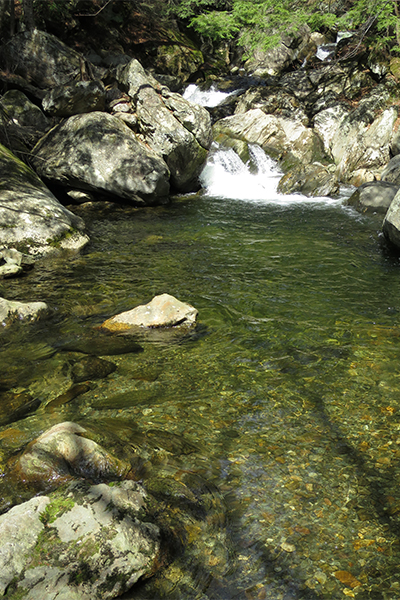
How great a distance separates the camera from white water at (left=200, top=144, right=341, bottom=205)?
48.8ft

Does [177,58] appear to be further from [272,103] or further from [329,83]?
[329,83]

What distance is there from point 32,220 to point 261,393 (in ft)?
21.9

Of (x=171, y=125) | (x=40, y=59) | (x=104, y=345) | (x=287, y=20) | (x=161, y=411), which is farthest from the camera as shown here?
(x=287, y=20)

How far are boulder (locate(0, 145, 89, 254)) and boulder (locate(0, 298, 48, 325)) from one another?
2809 mm

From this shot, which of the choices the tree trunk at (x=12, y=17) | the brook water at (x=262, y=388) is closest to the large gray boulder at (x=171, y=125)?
the tree trunk at (x=12, y=17)

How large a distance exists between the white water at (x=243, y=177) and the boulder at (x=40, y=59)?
19.1 feet

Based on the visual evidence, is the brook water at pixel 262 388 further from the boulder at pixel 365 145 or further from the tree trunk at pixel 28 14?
the tree trunk at pixel 28 14

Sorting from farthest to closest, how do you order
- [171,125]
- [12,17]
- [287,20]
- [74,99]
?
[287,20]
[12,17]
[171,125]
[74,99]

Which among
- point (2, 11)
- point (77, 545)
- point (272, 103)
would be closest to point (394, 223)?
point (77, 545)

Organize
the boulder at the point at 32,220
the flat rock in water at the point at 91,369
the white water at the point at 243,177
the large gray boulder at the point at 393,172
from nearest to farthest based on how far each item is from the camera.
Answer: the flat rock in water at the point at 91,369 → the boulder at the point at 32,220 → the large gray boulder at the point at 393,172 → the white water at the point at 243,177

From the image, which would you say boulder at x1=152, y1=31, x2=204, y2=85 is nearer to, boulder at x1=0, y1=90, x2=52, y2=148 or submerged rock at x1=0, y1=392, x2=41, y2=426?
boulder at x1=0, y1=90, x2=52, y2=148

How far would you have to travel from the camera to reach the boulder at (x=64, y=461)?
2.92 meters

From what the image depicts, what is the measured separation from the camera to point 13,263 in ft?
25.6

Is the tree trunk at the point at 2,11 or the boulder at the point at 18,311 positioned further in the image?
the tree trunk at the point at 2,11
